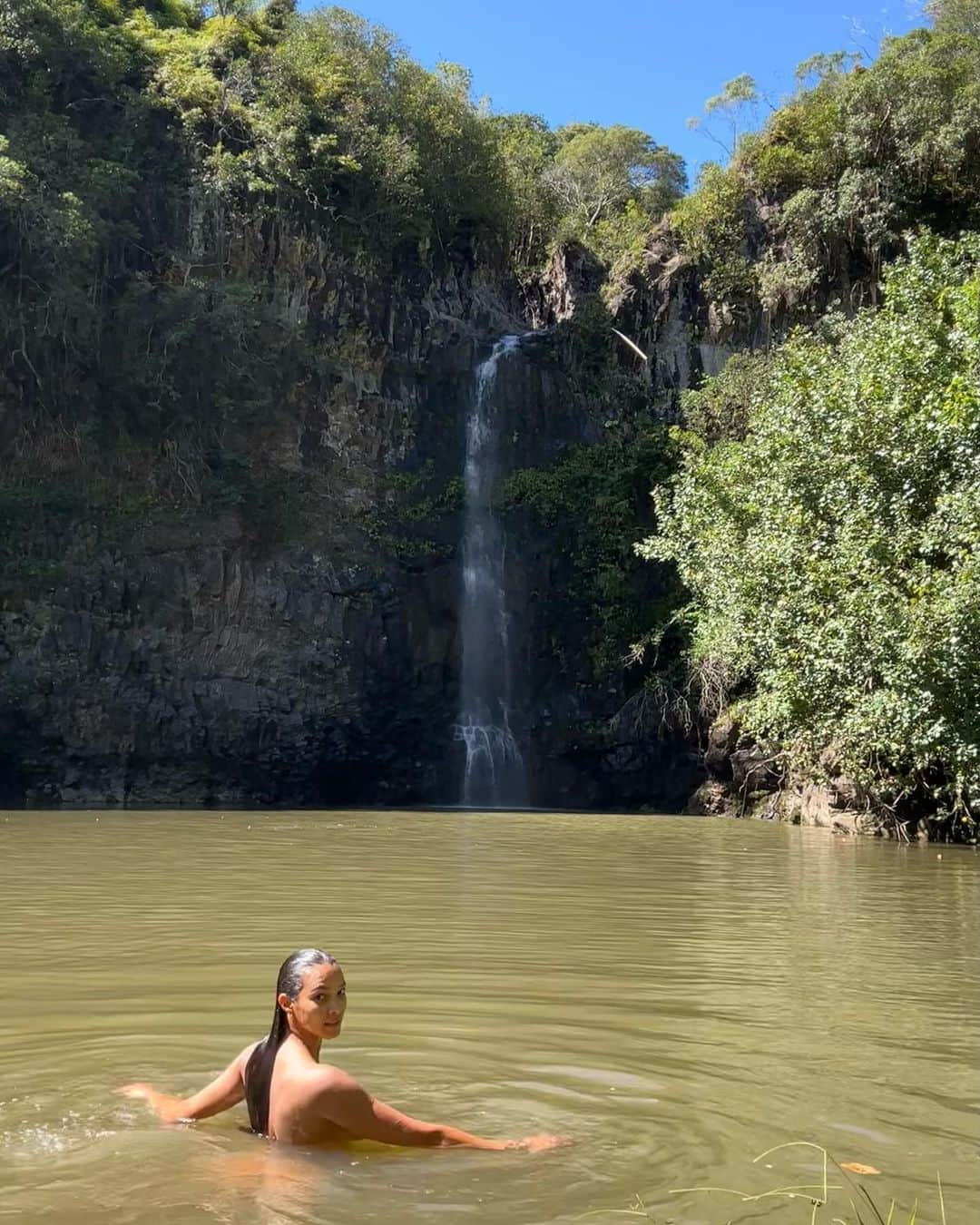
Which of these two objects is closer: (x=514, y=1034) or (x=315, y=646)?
(x=514, y=1034)

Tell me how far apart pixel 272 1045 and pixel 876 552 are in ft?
39.8

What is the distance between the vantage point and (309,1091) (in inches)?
132

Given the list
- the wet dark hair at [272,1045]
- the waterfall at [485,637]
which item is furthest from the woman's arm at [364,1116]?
the waterfall at [485,637]

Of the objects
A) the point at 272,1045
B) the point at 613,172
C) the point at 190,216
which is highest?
the point at 613,172

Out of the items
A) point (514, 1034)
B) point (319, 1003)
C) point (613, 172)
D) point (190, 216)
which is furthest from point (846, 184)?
point (319, 1003)

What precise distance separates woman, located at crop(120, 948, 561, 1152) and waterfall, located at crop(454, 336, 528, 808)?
22.1 meters

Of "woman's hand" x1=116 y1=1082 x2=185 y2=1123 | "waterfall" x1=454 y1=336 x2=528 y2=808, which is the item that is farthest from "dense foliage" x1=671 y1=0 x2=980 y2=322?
"woman's hand" x1=116 y1=1082 x2=185 y2=1123

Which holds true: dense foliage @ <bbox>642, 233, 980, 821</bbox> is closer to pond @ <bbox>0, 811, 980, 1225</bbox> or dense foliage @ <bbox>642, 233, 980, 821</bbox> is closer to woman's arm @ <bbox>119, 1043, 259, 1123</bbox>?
pond @ <bbox>0, 811, 980, 1225</bbox>

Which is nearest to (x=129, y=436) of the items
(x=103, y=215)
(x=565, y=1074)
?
(x=103, y=215)

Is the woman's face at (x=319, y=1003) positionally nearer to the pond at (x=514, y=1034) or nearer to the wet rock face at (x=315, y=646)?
the pond at (x=514, y=1034)

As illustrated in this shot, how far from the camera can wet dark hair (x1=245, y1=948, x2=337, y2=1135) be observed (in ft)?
11.4

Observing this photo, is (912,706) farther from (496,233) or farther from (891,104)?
(496,233)

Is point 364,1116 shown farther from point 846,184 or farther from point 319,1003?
point 846,184

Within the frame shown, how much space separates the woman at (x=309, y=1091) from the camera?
131 inches
